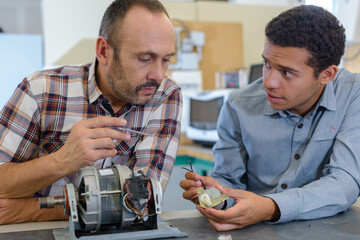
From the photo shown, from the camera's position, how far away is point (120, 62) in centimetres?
132

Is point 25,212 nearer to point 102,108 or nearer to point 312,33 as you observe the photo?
point 102,108

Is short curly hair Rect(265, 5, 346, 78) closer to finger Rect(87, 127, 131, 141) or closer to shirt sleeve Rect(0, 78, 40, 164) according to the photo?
finger Rect(87, 127, 131, 141)

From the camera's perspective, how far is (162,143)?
142 centimetres

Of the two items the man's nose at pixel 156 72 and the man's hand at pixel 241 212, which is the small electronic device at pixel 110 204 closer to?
the man's hand at pixel 241 212

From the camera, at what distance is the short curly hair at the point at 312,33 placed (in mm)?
1289

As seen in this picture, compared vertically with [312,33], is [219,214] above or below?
below

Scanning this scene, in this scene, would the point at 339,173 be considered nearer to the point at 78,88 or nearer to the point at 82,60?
the point at 78,88

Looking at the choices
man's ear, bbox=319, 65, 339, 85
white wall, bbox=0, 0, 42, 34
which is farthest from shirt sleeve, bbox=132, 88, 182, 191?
white wall, bbox=0, 0, 42, 34

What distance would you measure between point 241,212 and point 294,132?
1.56 feet

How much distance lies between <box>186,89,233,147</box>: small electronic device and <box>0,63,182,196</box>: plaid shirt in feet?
5.64

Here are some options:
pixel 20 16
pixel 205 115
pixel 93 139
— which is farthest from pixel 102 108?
pixel 20 16

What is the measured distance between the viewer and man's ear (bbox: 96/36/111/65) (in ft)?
4.58

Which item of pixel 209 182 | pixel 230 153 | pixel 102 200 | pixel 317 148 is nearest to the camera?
pixel 102 200

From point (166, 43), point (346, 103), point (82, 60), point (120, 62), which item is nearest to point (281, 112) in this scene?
point (346, 103)
